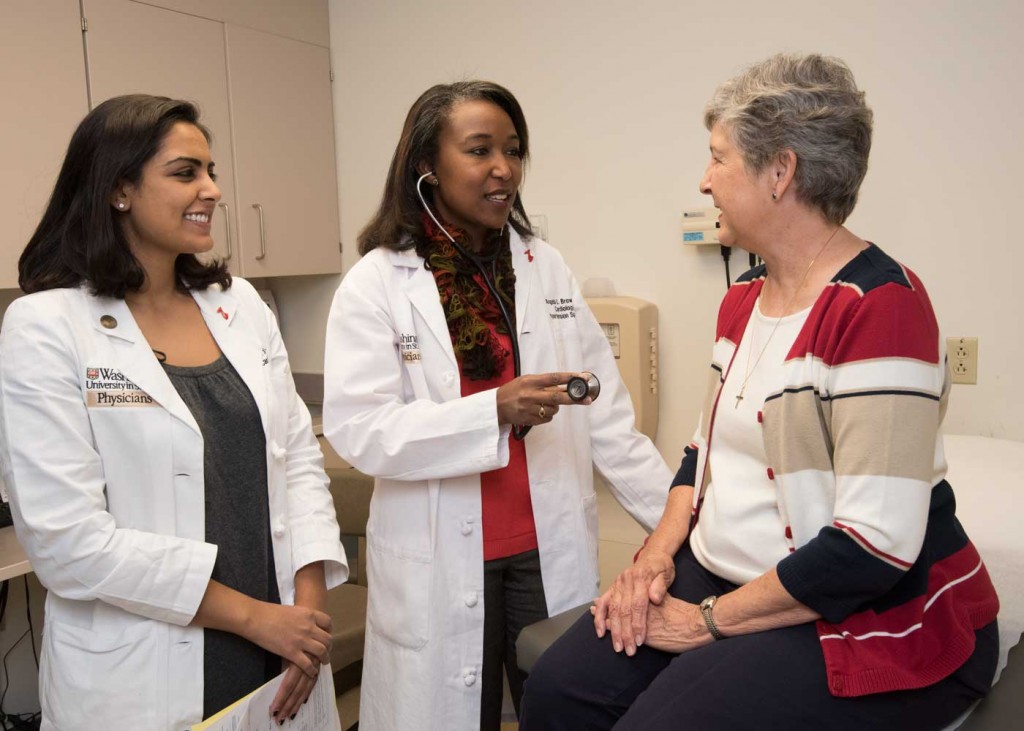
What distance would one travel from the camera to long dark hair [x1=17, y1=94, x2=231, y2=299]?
4.17 feet

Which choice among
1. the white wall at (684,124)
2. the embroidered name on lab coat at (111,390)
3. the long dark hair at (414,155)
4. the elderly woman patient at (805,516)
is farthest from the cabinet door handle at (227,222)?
the elderly woman patient at (805,516)

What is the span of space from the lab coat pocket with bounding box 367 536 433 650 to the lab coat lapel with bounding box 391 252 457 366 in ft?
1.19

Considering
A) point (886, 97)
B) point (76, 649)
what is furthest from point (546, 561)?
point (886, 97)

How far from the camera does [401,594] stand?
1526mm

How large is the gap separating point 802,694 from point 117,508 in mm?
944

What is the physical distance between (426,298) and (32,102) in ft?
4.90

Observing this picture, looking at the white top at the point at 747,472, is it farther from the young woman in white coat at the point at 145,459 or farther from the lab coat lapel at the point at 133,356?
the lab coat lapel at the point at 133,356

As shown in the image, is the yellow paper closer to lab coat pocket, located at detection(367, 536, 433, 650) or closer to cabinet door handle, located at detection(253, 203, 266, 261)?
lab coat pocket, located at detection(367, 536, 433, 650)

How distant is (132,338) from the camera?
127 centimetres

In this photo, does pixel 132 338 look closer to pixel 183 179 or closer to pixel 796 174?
pixel 183 179

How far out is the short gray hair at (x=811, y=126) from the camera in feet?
3.56

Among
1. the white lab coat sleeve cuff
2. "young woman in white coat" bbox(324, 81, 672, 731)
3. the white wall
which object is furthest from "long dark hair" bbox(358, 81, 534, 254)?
the white wall

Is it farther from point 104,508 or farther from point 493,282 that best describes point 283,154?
point 104,508

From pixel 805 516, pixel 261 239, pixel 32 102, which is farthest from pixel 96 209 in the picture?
pixel 261 239
